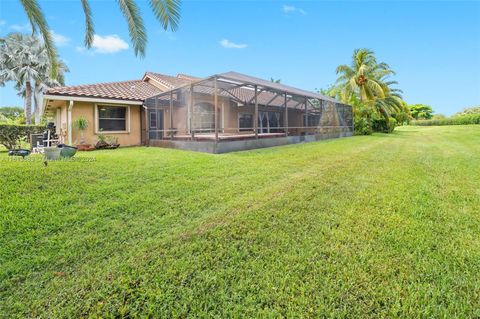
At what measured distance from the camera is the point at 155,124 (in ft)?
43.1

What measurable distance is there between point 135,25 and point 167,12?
3.42 feet

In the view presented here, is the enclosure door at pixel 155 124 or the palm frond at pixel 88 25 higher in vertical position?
the palm frond at pixel 88 25

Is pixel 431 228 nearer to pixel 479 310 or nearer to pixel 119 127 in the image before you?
pixel 479 310

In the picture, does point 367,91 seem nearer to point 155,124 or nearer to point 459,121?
point 155,124

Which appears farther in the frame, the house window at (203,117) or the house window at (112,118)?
the house window at (112,118)

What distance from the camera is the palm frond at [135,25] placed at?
219 inches

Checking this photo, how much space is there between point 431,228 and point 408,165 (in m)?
4.71

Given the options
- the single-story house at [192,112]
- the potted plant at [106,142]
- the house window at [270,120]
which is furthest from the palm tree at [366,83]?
the potted plant at [106,142]

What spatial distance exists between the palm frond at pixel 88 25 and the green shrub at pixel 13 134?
8.96m

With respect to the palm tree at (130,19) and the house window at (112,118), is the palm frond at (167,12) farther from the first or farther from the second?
the house window at (112,118)

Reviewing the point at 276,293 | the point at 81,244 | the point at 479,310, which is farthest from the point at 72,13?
the point at 479,310

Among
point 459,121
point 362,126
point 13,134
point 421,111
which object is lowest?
point 13,134

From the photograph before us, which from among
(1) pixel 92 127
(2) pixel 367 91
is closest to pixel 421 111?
(2) pixel 367 91

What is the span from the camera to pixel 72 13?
632 cm
